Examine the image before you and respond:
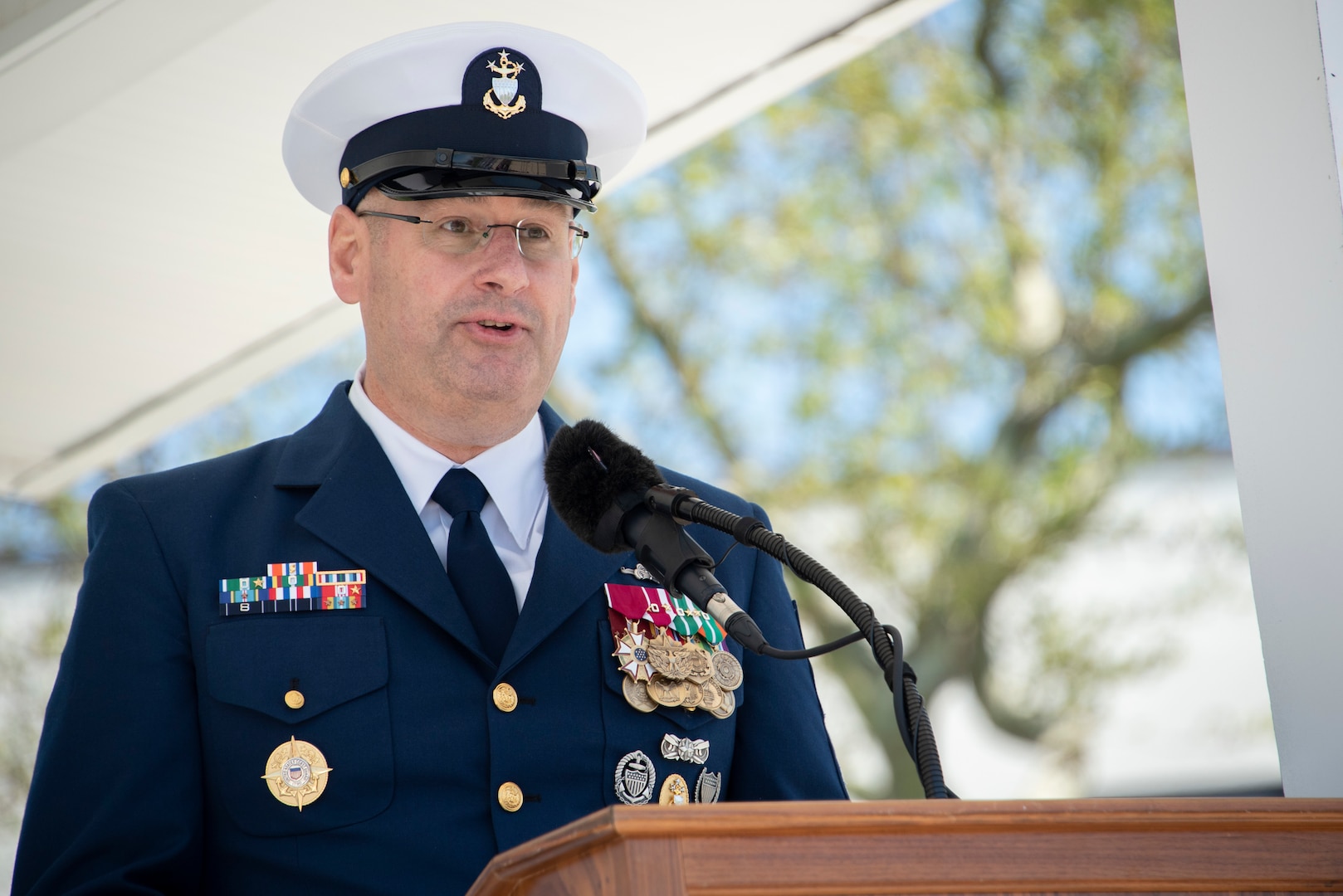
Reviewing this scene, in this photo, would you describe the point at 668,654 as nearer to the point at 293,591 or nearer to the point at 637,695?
the point at 637,695

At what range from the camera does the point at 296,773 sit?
6.05ft

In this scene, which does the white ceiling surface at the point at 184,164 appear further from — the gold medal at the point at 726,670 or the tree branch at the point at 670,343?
the tree branch at the point at 670,343

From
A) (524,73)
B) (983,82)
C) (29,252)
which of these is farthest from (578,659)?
(983,82)

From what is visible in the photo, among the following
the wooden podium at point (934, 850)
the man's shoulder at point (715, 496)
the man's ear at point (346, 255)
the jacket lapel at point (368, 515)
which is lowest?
the wooden podium at point (934, 850)

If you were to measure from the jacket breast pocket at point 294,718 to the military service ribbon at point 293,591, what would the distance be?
3cm

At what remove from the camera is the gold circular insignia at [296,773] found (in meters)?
1.83

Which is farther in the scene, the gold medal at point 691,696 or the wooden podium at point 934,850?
the gold medal at point 691,696

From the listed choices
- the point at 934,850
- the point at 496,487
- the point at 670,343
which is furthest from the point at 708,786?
the point at 670,343

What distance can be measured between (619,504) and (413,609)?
580mm

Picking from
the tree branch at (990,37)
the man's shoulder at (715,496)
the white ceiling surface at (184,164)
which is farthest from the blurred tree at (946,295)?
the man's shoulder at (715,496)

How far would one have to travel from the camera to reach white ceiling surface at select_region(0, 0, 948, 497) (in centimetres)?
269

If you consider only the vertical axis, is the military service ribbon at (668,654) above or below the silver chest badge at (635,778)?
above

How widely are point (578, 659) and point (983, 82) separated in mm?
7064

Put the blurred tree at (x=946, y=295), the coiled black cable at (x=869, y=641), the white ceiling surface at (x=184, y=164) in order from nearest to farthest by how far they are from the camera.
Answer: the coiled black cable at (x=869, y=641) → the white ceiling surface at (x=184, y=164) → the blurred tree at (x=946, y=295)
